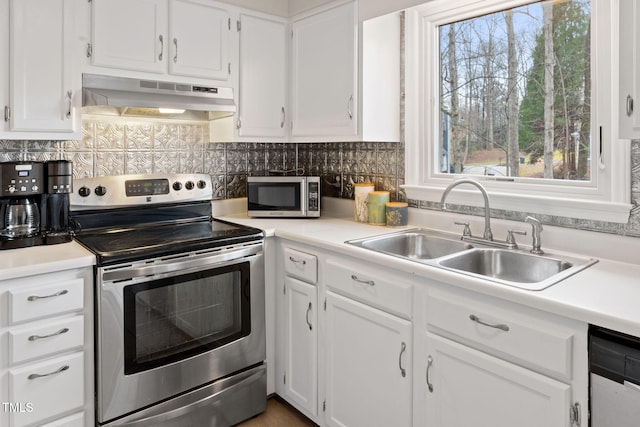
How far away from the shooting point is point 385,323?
1.80 metres

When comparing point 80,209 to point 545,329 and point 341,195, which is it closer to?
point 341,195

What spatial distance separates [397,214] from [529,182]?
65 cm

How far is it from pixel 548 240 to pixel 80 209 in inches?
85.5

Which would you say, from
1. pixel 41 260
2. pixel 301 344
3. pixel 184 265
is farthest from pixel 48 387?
pixel 301 344

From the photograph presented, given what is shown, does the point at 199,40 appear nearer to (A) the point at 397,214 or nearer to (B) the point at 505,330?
(A) the point at 397,214

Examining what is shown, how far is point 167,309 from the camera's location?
2.01 m

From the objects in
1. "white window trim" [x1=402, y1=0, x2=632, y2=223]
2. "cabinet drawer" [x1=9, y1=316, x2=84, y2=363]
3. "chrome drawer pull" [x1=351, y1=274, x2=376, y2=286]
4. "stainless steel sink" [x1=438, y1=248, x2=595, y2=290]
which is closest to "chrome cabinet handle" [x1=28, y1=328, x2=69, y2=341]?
"cabinet drawer" [x1=9, y1=316, x2=84, y2=363]

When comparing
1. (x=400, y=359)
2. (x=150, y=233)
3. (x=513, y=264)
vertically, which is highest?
(x=150, y=233)

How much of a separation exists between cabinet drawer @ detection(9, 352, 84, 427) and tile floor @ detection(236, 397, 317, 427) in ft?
2.67

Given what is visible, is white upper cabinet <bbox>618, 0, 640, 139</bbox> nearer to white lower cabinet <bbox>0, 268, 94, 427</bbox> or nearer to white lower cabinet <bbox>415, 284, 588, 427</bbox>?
white lower cabinet <bbox>415, 284, 588, 427</bbox>

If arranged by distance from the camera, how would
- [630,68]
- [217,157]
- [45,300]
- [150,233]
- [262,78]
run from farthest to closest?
[217,157] < [262,78] < [150,233] < [45,300] < [630,68]

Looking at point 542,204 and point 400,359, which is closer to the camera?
point 400,359

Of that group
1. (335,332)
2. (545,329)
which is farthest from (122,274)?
(545,329)

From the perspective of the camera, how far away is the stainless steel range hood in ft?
6.85
